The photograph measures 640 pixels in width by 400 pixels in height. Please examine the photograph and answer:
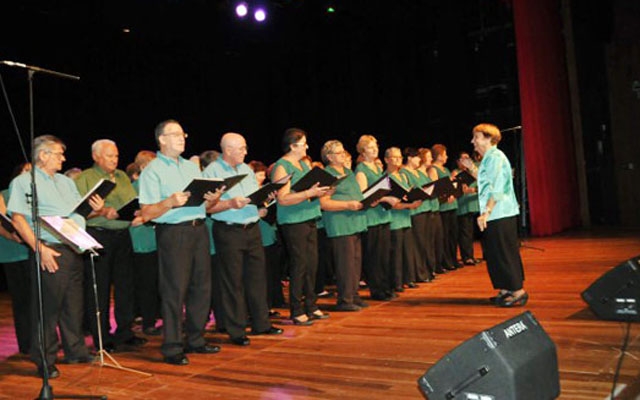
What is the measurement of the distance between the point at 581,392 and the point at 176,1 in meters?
6.36

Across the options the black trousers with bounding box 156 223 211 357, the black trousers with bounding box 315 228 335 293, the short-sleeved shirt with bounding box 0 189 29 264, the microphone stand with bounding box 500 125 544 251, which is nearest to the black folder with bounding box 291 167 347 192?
the black trousers with bounding box 156 223 211 357

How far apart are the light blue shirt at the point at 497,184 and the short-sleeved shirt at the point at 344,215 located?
1009 millimetres

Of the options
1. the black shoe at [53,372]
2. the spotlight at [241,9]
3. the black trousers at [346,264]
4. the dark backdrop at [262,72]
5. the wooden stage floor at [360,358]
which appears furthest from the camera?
the spotlight at [241,9]

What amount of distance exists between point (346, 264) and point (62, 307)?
7.29 feet

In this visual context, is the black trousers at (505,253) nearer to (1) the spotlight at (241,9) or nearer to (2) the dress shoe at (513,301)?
(2) the dress shoe at (513,301)

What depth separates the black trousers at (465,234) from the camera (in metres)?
7.89

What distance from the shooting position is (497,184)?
5.17 metres

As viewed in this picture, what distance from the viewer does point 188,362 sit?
4094 mm

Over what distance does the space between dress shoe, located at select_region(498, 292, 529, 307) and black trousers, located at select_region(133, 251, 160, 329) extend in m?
2.74

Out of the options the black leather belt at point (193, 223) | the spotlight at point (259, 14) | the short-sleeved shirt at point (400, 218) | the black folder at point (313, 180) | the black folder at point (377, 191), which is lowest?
the short-sleeved shirt at point (400, 218)

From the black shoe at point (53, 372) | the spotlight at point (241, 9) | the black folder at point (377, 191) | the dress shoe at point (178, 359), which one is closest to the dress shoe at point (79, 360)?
the black shoe at point (53, 372)

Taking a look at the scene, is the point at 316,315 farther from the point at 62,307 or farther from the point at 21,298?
the point at 21,298

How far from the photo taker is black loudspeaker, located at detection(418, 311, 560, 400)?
227 cm

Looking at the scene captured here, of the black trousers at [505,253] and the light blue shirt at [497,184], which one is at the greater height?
the light blue shirt at [497,184]
